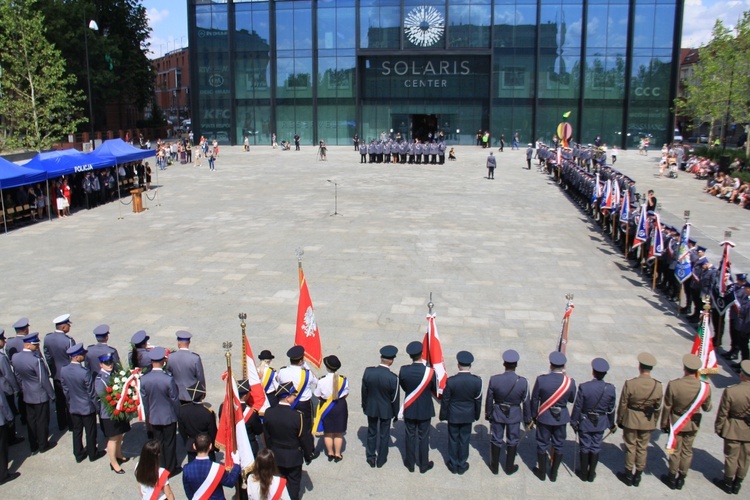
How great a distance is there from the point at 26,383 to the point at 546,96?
5331 cm

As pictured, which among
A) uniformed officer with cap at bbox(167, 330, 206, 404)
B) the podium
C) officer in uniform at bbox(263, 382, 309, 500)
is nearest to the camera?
officer in uniform at bbox(263, 382, 309, 500)

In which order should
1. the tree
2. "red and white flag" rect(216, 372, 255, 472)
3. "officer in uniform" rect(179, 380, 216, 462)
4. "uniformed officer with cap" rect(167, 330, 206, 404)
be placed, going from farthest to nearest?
the tree → "uniformed officer with cap" rect(167, 330, 206, 404) → "officer in uniform" rect(179, 380, 216, 462) → "red and white flag" rect(216, 372, 255, 472)

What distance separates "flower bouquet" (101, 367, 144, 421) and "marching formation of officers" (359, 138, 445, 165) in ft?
118

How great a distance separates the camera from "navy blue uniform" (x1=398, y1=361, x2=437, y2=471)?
784 centimetres

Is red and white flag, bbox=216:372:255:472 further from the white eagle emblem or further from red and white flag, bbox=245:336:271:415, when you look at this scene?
the white eagle emblem

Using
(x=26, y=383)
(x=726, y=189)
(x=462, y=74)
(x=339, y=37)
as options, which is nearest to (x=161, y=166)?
(x=339, y=37)

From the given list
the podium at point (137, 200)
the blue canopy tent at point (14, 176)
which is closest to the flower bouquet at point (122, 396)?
the blue canopy tent at point (14, 176)

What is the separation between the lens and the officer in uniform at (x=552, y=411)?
7695mm

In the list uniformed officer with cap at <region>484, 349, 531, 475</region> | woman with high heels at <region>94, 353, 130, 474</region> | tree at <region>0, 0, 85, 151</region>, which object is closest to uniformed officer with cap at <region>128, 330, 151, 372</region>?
woman with high heels at <region>94, 353, 130, 474</region>

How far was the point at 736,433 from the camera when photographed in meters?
7.54

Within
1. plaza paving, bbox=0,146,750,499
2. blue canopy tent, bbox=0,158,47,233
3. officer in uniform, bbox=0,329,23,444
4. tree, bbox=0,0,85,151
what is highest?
tree, bbox=0,0,85,151

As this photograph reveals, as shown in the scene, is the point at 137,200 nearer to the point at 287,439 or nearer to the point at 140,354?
the point at 140,354

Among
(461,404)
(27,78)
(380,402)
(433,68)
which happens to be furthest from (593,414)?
(433,68)

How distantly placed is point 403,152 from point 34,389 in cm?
3640
